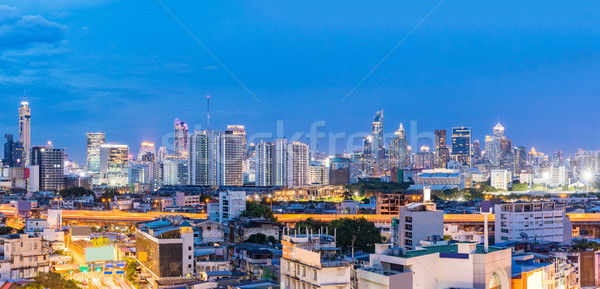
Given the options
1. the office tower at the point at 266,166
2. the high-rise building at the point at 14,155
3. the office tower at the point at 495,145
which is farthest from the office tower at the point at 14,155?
the office tower at the point at 495,145

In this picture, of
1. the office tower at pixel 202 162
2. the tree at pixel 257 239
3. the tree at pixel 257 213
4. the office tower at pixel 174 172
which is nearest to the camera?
the tree at pixel 257 239

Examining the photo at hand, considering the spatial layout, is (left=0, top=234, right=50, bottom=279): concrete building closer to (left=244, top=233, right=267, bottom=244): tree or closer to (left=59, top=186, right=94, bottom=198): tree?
(left=244, top=233, right=267, bottom=244): tree

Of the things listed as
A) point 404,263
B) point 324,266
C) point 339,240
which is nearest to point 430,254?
point 404,263

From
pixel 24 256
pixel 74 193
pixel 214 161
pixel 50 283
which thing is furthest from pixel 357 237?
pixel 214 161

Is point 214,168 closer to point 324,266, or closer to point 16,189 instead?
point 16,189

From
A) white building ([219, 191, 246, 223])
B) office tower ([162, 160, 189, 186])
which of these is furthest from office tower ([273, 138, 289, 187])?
white building ([219, 191, 246, 223])

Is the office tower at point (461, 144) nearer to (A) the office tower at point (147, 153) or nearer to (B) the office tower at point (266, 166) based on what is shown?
(B) the office tower at point (266, 166)
